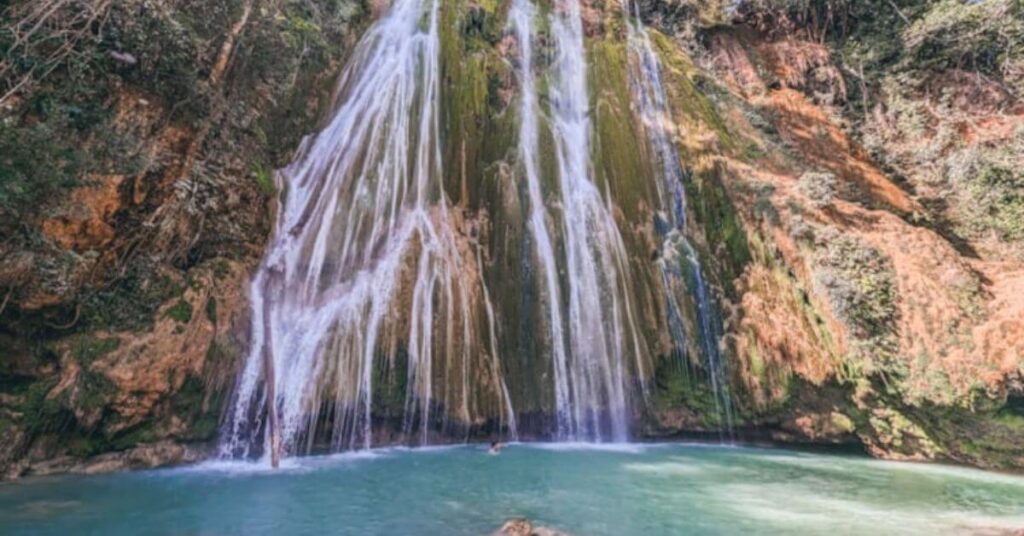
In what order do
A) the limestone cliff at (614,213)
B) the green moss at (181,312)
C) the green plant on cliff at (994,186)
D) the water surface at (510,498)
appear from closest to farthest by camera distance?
the water surface at (510,498) → the limestone cliff at (614,213) → the green moss at (181,312) → the green plant on cliff at (994,186)

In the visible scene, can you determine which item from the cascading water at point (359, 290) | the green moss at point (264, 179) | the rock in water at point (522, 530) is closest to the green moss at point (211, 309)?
the cascading water at point (359, 290)

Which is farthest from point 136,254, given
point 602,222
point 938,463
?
point 938,463

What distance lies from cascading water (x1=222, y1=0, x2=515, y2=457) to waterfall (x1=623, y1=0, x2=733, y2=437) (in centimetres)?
468

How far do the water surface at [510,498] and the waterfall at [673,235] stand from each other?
2.73 meters

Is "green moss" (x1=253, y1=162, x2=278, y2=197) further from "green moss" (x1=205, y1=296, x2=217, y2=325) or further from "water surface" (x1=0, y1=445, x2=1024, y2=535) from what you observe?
"water surface" (x1=0, y1=445, x2=1024, y2=535)

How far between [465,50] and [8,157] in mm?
11406

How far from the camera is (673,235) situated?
567 inches

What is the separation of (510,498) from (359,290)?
→ 18.8ft

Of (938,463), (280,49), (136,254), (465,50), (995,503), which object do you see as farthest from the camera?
(465,50)

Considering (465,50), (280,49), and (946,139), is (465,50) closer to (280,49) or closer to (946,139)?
(280,49)

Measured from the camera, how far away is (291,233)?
1195 centimetres

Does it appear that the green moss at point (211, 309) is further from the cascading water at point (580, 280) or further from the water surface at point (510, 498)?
the cascading water at point (580, 280)

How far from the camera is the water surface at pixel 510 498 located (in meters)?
6.34

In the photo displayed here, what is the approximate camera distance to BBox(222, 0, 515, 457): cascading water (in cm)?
1021
